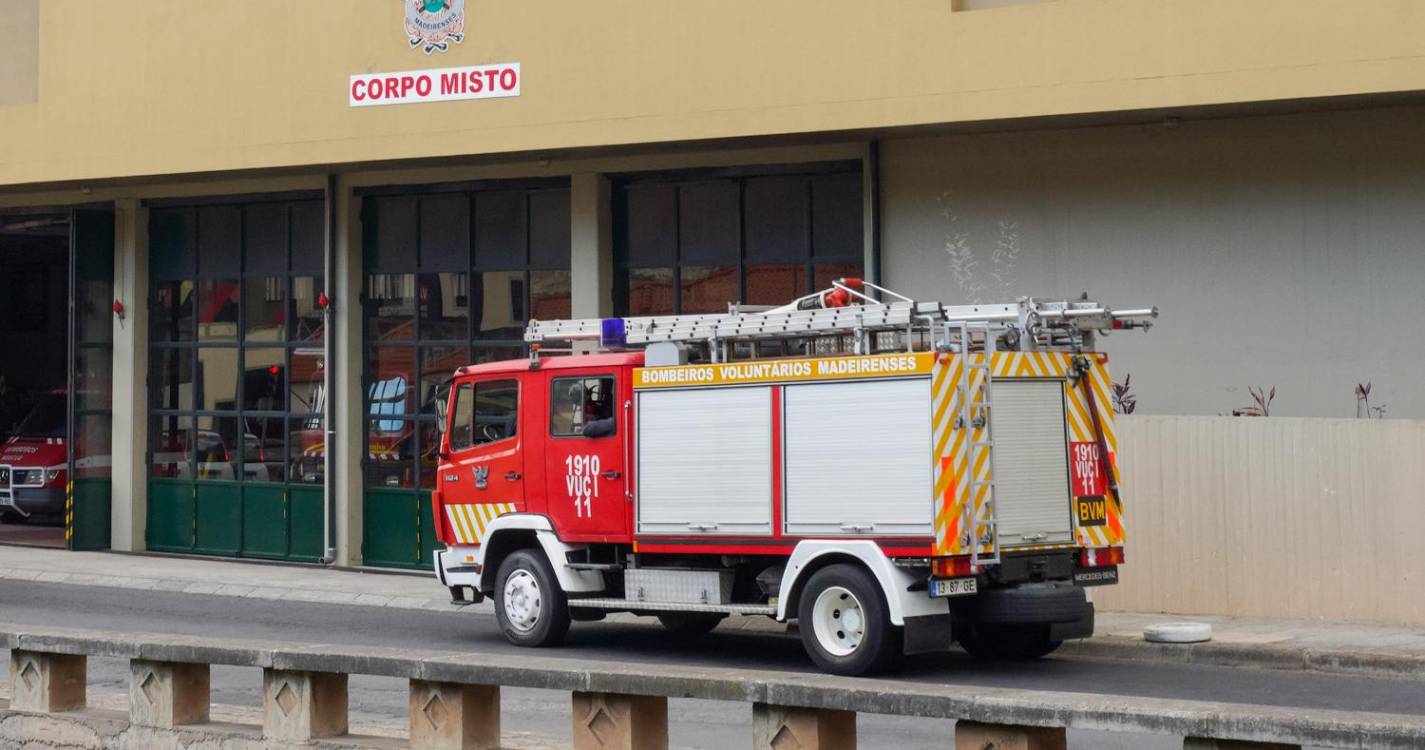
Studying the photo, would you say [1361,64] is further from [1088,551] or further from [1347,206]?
[1088,551]

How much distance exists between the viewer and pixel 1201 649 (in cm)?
1445

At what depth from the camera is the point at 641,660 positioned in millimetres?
14781

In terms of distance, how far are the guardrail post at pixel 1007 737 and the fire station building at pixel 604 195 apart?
10691 millimetres

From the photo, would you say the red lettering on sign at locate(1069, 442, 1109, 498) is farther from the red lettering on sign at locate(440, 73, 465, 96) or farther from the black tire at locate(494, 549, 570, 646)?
the red lettering on sign at locate(440, 73, 465, 96)

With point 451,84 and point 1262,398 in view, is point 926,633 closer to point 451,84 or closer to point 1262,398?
point 1262,398

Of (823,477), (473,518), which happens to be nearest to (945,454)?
(823,477)

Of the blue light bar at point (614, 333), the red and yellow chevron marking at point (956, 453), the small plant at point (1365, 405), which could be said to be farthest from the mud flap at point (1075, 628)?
the small plant at point (1365, 405)

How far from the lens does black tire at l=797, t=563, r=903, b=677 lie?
13.0 metres

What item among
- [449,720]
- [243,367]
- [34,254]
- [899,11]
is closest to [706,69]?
[899,11]

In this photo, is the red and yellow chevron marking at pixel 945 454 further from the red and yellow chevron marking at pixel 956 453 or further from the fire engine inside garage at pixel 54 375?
the fire engine inside garage at pixel 54 375

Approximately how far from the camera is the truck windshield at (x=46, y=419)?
2906 cm

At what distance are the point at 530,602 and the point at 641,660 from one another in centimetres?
124

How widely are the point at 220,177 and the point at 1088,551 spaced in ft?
43.9

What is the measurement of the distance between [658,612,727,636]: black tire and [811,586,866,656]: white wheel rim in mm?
2289
